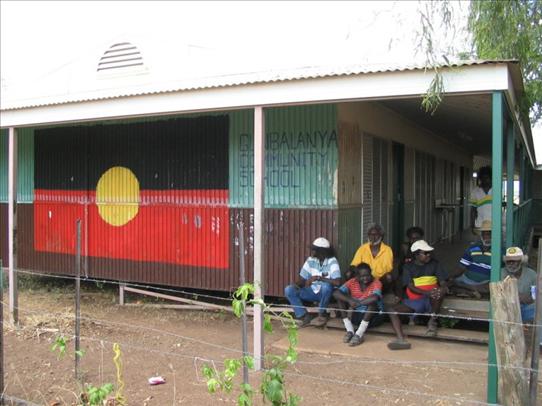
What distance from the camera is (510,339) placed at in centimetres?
390

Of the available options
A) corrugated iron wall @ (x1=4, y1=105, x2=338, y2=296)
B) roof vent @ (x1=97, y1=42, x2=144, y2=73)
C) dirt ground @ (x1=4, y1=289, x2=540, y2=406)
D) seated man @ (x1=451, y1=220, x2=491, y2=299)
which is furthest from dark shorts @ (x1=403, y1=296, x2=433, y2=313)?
roof vent @ (x1=97, y1=42, x2=144, y2=73)

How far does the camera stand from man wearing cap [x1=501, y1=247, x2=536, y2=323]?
540 centimetres

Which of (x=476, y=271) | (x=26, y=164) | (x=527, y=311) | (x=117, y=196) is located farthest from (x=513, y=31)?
(x=26, y=164)

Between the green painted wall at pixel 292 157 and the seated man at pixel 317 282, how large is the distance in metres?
0.60

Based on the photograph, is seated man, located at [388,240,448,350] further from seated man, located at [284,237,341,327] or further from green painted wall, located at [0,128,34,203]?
green painted wall, located at [0,128,34,203]

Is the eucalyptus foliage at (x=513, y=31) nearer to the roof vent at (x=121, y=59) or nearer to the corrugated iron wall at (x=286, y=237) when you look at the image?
the corrugated iron wall at (x=286, y=237)

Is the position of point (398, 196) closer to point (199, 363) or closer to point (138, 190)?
point (138, 190)

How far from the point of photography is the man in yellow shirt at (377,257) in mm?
6531

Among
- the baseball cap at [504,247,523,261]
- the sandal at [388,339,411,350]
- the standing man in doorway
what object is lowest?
the sandal at [388,339,411,350]

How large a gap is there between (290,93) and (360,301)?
245 cm

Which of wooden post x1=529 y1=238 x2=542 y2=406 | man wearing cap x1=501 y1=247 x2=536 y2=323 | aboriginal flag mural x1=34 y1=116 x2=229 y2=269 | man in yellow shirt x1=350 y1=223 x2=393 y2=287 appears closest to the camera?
wooden post x1=529 y1=238 x2=542 y2=406

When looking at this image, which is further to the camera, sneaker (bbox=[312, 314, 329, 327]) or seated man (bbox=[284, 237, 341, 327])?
sneaker (bbox=[312, 314, 329, 327])

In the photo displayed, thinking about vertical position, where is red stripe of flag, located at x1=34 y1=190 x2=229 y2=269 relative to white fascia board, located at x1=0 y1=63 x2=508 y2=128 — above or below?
below

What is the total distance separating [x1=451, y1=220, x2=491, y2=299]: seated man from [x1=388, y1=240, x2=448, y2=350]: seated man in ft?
1.54
